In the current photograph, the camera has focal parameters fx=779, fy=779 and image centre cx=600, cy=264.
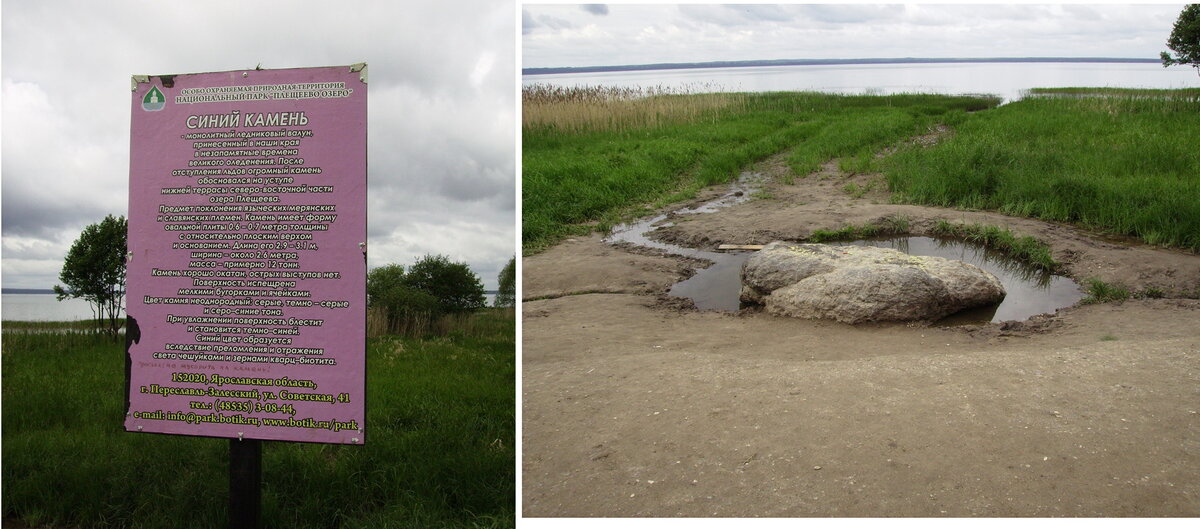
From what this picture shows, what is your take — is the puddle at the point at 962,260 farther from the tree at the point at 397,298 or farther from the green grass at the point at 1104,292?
the tree at the point at 397,298

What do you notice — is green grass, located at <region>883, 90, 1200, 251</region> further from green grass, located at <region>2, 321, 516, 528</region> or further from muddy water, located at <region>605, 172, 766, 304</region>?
green grass, located at <region>2, 321, 516, 528</region>

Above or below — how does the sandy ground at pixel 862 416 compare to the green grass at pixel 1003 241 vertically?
below

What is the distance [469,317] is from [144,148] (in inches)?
387

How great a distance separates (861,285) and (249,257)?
463cm

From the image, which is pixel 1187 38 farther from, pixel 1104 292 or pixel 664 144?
pixel 1104 292

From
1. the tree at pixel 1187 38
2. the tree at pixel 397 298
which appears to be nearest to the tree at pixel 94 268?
the tree at pixel 397 298

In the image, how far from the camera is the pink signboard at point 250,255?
3303 millimetres

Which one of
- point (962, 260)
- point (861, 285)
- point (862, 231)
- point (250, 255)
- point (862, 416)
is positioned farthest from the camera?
point (862, 231)

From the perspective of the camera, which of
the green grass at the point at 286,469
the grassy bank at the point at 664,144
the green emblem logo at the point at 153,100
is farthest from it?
the grassy bank at the point at 664,144

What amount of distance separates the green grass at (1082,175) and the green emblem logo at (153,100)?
9166 millimetres

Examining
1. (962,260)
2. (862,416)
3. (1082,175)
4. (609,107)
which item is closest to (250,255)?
(862,416)

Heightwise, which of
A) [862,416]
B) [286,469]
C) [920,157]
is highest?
[920,157]

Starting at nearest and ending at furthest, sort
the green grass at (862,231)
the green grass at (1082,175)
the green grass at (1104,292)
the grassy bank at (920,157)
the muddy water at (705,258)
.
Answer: the green grass at (1104,292), the muddy water at (705,258), the green grass at (1082,175), the green grass at (862,231), the grassy bank at (920,157)

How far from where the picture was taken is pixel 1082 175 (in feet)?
33.1
